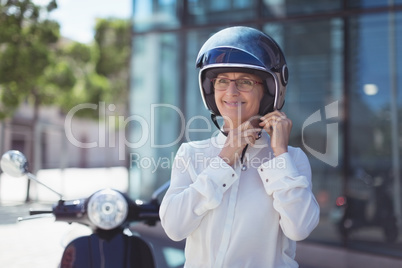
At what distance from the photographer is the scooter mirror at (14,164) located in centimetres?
192

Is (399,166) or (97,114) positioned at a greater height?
(97,114)

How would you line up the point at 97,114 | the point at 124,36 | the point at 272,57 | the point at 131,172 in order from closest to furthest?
the point at 272,57 < the point at 131,172 < the point at 97,114 < the point at 124,36

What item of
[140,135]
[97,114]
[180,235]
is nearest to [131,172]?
[140,135]

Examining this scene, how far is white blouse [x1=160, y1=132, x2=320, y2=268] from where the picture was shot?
4.28ft

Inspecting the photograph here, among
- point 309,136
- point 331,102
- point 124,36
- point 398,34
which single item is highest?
point 124,36

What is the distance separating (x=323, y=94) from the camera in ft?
19.5

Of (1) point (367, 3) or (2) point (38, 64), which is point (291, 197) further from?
(2) point (38, 64)

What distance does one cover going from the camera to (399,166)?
5281 millimetres

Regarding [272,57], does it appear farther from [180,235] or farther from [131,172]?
[131,172]

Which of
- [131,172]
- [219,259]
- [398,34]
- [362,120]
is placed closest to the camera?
[219,259]

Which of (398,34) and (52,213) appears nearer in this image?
(52,213)

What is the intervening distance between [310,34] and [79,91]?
460 inches

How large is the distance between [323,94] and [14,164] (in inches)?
190

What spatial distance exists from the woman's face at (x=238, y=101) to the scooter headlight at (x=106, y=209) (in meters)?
0.72
